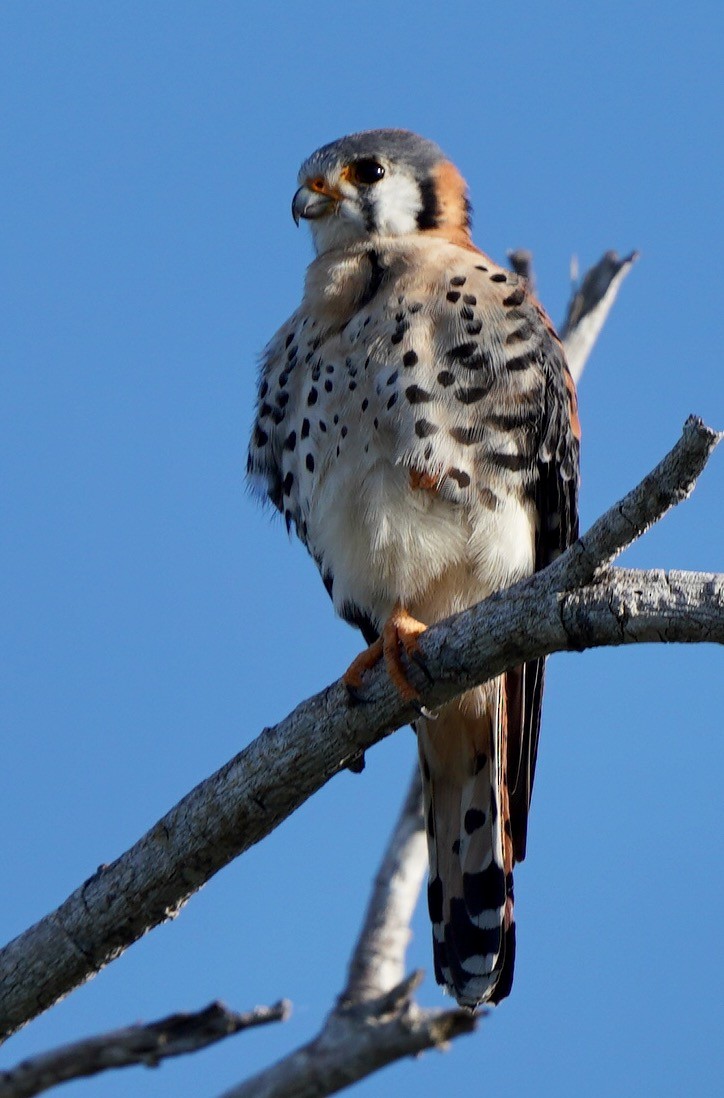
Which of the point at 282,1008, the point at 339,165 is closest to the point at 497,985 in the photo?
the point at 282,1008

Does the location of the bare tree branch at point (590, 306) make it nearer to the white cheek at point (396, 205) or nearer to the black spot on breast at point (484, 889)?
the white cheek at point (396, 205)

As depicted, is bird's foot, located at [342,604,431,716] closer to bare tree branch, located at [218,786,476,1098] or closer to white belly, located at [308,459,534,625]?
white belly, located at [308,459,534,625]

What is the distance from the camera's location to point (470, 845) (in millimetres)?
3932

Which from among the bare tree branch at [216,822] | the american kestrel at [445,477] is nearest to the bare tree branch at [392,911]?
the american kestrel at [445,477]

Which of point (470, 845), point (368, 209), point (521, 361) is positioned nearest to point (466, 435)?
point (521, 361)

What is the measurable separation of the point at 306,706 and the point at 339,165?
79.8 inches

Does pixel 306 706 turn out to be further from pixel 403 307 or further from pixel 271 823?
pixel 403 307

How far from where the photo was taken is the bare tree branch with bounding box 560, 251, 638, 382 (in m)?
5.77

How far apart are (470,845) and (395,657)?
0.88 m

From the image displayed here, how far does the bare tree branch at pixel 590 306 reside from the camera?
577 cm

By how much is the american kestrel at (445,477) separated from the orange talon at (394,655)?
0.02 m

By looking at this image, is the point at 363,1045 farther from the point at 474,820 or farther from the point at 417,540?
the point at 417,540

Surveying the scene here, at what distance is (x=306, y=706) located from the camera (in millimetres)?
3219

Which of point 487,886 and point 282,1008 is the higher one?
point 487,886
